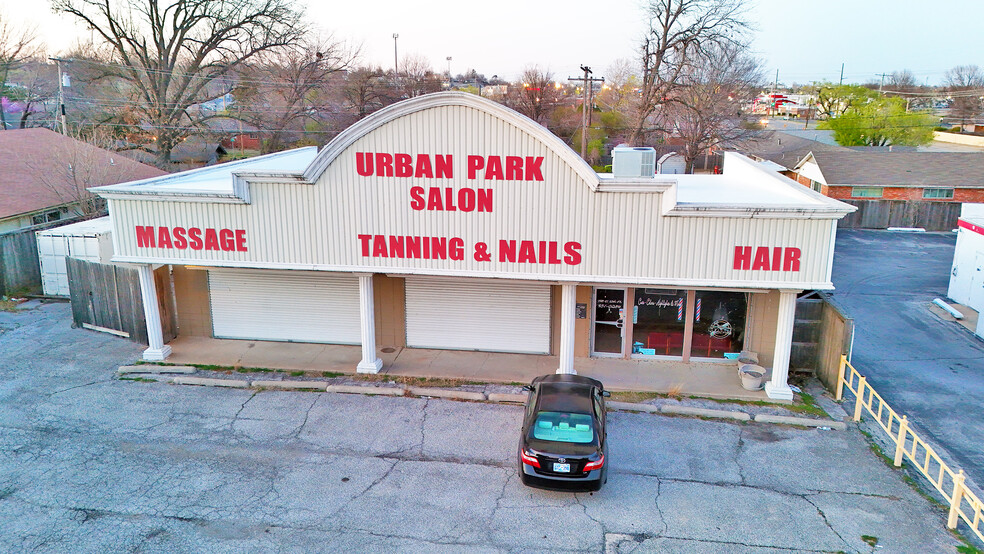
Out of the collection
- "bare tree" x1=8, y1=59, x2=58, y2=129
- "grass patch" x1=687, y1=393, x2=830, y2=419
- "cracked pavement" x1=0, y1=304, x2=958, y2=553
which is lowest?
"cracked pavement" x1=0, y1=304, x2=958, y2=553

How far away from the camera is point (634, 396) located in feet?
48.6

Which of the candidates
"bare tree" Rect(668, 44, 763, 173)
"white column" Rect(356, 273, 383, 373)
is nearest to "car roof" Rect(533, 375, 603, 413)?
"white column" Rect(356, 273, 383, 373)

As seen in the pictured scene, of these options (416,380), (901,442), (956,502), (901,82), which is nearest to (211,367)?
(416,380)

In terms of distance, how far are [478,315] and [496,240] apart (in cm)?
333

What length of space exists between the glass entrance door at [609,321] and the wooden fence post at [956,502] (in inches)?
317

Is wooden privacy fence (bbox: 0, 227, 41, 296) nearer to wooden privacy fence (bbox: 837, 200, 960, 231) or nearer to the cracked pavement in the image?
the cracked pavement

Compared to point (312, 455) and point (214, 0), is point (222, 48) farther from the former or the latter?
point (312, 455)

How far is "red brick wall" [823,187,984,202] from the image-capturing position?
121ft

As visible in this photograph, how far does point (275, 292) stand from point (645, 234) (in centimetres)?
1024

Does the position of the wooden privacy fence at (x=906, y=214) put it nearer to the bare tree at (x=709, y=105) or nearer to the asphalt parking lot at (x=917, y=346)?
the asphalt parking lot at (x=917, y=346)

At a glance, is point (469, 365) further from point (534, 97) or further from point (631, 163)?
point (534, 97)

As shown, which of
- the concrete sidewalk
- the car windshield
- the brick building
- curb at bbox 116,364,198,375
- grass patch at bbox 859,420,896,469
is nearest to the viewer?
the car windshield

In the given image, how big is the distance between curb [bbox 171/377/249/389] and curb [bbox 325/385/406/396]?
217cm

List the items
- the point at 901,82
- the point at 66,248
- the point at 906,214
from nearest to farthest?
the point at 66,248, the point at 906,214, the point at 901,82
